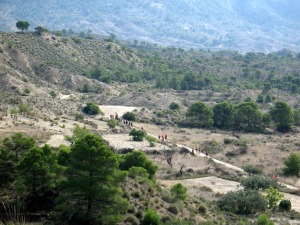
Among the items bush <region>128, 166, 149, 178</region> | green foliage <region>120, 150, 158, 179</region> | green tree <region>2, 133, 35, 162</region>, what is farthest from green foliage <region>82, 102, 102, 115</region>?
green tree <region>2, 133, 35, 162</region>

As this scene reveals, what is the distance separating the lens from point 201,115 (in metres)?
76.5

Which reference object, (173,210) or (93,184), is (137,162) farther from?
(93,184)

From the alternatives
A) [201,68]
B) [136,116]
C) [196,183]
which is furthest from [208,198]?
[201,68]

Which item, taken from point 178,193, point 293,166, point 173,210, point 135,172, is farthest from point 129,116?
point 173,210

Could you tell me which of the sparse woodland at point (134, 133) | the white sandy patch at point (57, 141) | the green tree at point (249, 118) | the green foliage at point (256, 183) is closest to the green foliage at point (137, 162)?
the sparse woodland at point (134, 133)

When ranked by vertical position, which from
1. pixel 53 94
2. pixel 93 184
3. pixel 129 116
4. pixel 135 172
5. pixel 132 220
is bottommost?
pixel 132 220

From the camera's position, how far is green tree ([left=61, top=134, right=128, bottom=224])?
1983 cm

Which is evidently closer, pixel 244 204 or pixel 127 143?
pixel 244 204

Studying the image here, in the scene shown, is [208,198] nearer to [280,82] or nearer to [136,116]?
[136,116]

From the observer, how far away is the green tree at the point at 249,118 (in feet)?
248

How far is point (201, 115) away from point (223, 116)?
5503 millimetres

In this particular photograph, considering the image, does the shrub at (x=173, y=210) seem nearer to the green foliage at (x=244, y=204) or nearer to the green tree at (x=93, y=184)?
the green tree at (x=93, y=184)

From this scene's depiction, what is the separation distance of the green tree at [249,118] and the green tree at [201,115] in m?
5.09

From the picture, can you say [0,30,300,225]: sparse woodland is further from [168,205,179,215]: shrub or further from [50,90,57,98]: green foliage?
[50,90,57,98]: green foliage
